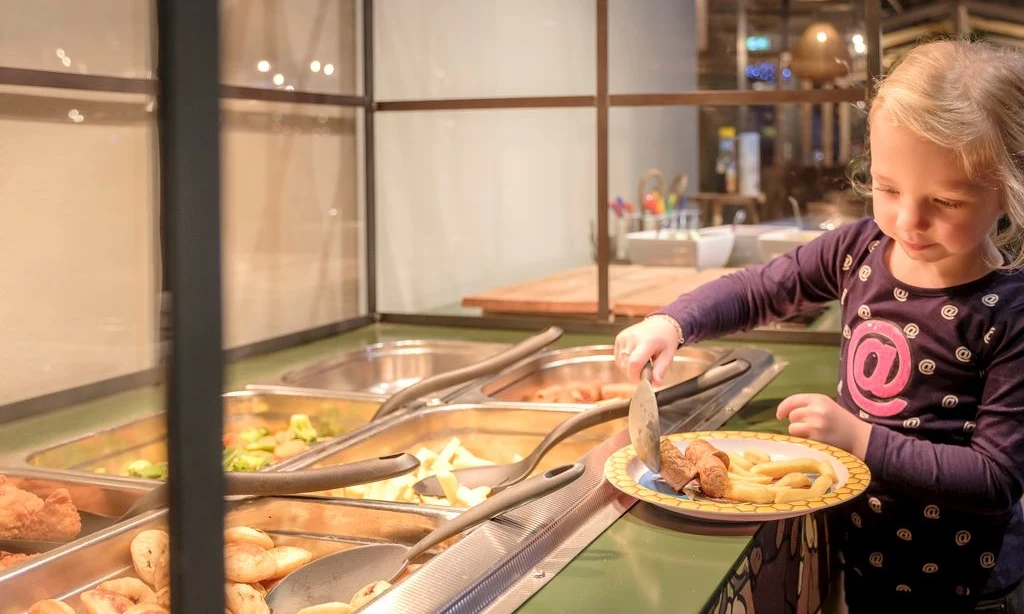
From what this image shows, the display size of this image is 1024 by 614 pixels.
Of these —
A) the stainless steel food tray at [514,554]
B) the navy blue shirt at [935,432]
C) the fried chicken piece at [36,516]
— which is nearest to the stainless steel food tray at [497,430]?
the stainless steel food tray at [514,554]

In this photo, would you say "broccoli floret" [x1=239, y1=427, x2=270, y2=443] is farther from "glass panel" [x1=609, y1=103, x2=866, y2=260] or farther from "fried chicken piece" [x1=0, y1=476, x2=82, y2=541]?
"glass panel" [x1=609, y1=103, x2=866, y2=260]

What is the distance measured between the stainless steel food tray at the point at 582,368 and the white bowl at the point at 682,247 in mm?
407

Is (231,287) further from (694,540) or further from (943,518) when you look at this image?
(943,518)

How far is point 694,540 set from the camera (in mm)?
1001

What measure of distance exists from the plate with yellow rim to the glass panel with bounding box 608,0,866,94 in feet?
3.11

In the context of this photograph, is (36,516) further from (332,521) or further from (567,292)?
(567,292)

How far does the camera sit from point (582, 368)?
1916 mm

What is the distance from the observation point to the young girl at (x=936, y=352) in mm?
1104

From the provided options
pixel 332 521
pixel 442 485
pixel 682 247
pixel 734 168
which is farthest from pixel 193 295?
pixel 682 247

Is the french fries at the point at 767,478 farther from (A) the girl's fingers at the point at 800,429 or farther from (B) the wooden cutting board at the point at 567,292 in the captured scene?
A: (B) the wooden cutting board at the point at 567,292

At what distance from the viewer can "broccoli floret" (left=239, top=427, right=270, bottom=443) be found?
60.5 inches

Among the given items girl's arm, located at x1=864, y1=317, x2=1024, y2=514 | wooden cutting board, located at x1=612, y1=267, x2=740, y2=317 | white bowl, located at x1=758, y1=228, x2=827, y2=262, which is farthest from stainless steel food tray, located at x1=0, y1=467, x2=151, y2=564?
white bowl, located at x1=758, y1=228, x2=827, y2=262

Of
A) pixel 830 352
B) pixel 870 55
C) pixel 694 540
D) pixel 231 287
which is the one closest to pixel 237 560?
pixel 694 540

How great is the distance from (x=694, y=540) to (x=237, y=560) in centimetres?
41
